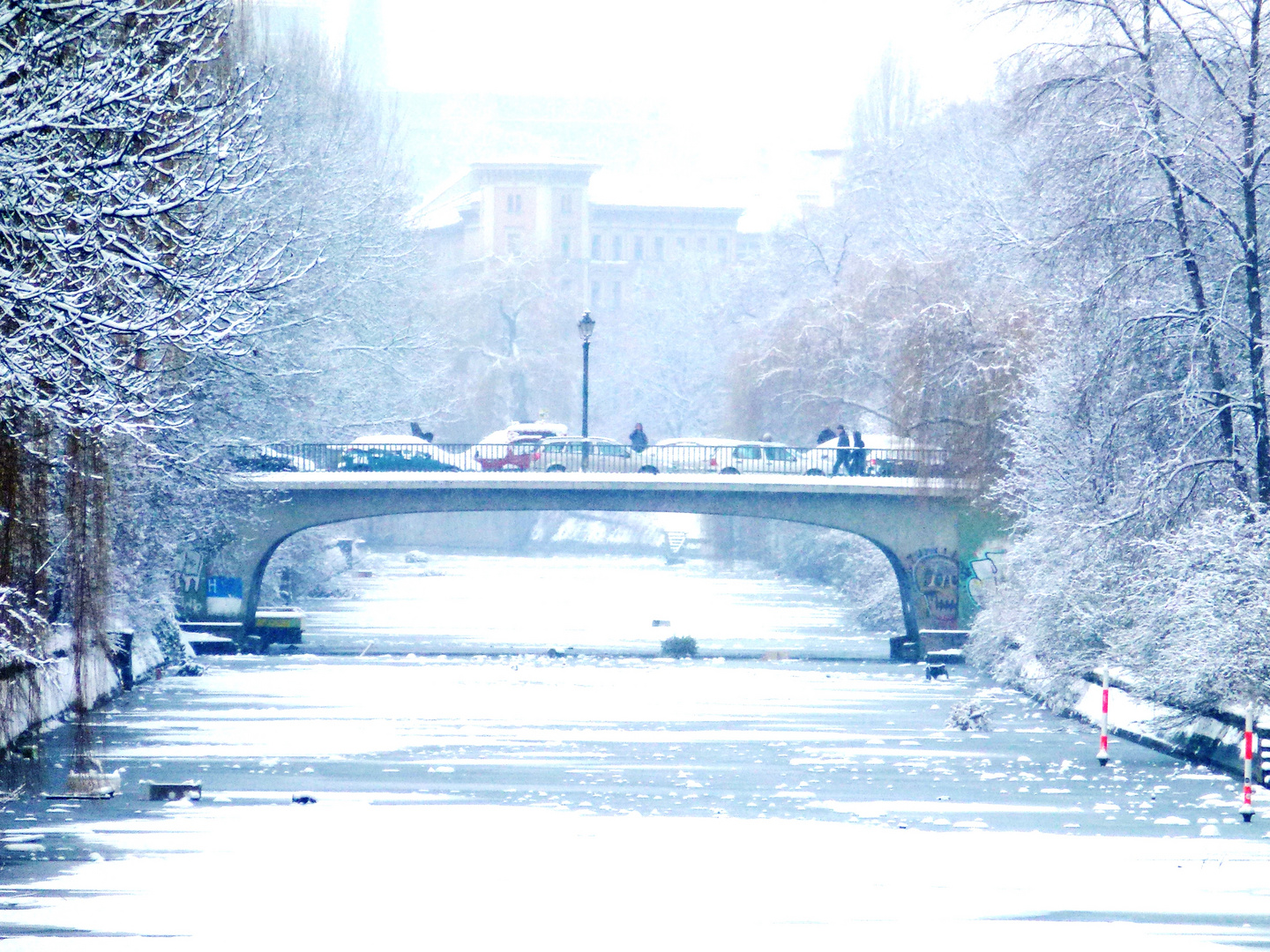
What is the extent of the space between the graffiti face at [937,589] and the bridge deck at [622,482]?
1823 mm

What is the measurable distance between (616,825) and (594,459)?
29.7 m

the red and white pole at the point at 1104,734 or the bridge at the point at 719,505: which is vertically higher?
the bridge at the point at 719,505

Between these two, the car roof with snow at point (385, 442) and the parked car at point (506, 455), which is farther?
the parked car at point (506, 455)

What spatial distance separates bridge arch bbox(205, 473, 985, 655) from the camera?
153 feet

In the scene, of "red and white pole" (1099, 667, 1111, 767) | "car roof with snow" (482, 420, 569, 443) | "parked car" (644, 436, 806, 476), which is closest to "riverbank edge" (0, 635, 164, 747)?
"red and white pole" (1099, 667, 1111, 767)

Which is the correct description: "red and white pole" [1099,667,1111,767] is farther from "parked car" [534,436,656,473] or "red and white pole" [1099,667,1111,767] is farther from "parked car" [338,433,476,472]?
"parked car" [338,433,476,472]

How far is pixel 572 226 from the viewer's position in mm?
124562

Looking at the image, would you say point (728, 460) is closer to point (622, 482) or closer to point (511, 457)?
point (622, 482)

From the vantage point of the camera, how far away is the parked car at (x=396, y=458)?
47844mm

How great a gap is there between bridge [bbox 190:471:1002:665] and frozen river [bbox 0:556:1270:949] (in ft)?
18.8

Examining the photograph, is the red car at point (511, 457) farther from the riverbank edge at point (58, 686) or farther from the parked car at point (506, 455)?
the riverbank edge at point (58, 686)

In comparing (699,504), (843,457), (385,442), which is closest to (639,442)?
(699,504)

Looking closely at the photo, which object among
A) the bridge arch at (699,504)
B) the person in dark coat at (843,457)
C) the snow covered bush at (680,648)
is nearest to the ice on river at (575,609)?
the snow covered bush at (680,648)

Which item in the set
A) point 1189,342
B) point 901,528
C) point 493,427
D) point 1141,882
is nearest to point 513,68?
point 493,427
